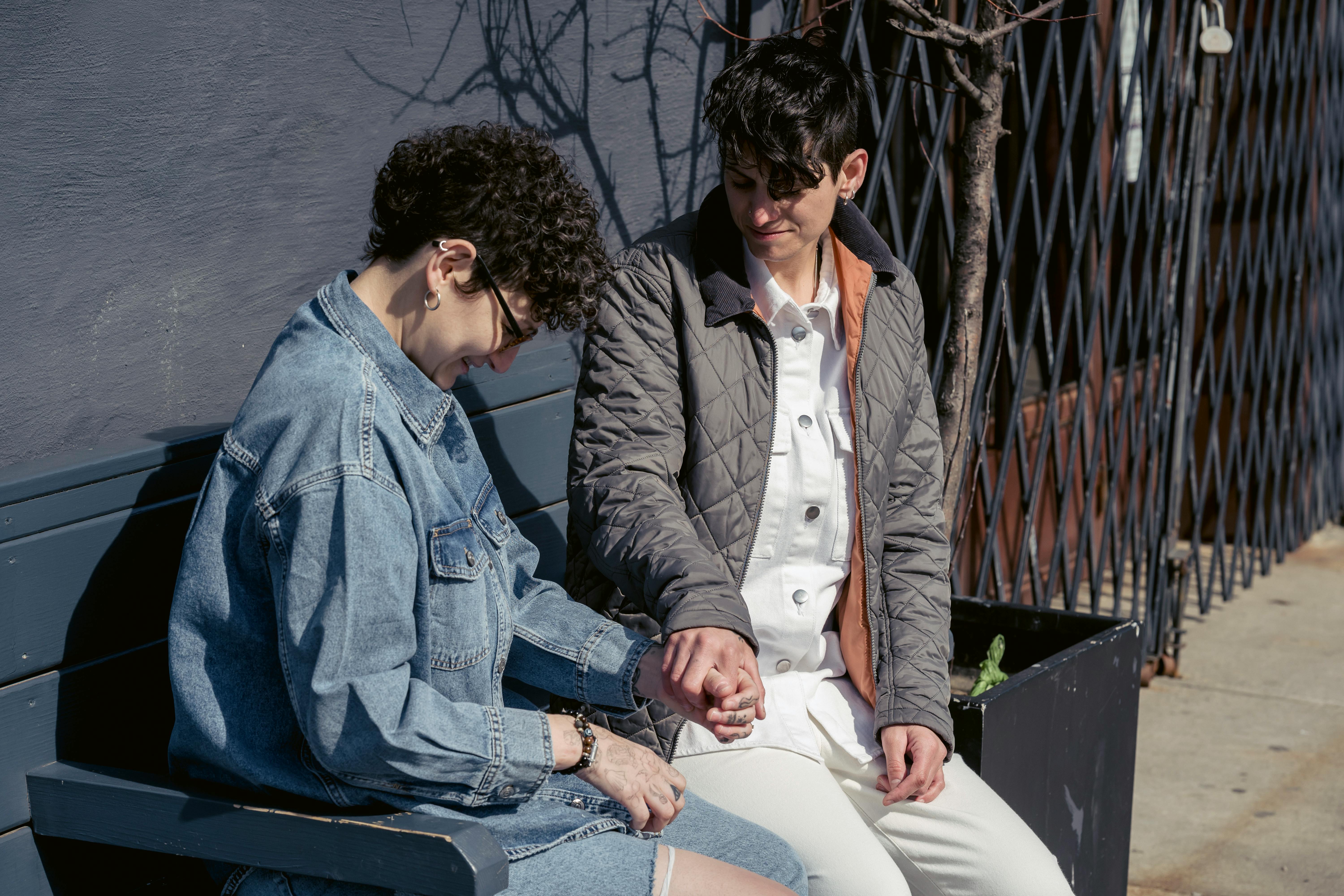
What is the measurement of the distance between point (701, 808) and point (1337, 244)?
18.9 feet

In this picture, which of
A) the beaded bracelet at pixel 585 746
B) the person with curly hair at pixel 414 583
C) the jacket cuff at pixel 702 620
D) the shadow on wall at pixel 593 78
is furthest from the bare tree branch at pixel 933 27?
the beaded bracelet at pixel 585 746

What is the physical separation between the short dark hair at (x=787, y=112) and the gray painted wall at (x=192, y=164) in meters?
0.76

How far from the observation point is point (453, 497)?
176 cm

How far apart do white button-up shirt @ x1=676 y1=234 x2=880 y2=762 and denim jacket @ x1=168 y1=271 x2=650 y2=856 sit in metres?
0.55

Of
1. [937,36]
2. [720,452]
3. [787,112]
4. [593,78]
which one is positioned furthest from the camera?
[593,78]

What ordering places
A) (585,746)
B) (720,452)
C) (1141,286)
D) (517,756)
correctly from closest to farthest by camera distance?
(517,756) → (585,746) → (720,452) → (1141,286)

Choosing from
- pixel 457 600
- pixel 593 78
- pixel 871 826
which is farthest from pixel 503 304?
pixel 593 78

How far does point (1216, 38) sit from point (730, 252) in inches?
114

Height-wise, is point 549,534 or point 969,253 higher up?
point 969,253

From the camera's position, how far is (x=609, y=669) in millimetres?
1958

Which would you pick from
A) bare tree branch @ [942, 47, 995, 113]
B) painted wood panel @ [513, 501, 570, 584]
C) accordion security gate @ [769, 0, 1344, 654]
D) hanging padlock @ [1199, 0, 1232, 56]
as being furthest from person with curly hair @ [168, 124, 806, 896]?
hanging padlock @ [1199, 0, 1232, 56]

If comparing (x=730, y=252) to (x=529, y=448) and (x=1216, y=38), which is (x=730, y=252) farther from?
(x=1216, y=38)

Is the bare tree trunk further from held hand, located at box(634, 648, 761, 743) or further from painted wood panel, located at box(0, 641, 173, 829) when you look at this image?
painted wood panel, located at box(0, 641, 173, 829)

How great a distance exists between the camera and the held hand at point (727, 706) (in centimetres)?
184
